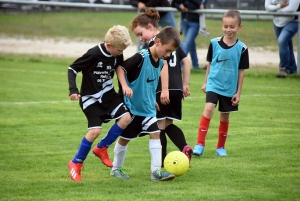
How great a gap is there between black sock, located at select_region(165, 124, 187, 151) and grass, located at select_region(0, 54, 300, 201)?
271 mm

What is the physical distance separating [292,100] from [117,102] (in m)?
5.84

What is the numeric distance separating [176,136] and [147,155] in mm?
643

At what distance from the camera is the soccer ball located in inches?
243

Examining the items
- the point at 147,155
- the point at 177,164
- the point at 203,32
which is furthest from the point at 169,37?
the point at 203,32

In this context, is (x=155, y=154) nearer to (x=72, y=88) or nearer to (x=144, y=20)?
(x=72, y=88)

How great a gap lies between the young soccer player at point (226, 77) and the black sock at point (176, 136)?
51cm

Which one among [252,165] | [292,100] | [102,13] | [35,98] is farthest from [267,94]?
[102,13]

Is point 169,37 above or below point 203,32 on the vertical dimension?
above

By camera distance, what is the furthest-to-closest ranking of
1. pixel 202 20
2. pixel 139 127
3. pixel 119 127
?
Result: pixel 202 20
pixel 139 127
pixel 119 127

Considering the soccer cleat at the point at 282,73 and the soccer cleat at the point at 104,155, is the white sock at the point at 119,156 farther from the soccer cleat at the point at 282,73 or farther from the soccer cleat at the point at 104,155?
the soccer cleat at the point at 282,73

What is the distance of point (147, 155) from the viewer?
7.43 metres

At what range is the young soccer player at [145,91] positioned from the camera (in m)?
6.10

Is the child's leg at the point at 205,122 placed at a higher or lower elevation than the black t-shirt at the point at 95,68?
lower

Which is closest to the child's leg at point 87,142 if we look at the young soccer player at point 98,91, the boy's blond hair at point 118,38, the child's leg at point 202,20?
the young soccer player at point 98,91
